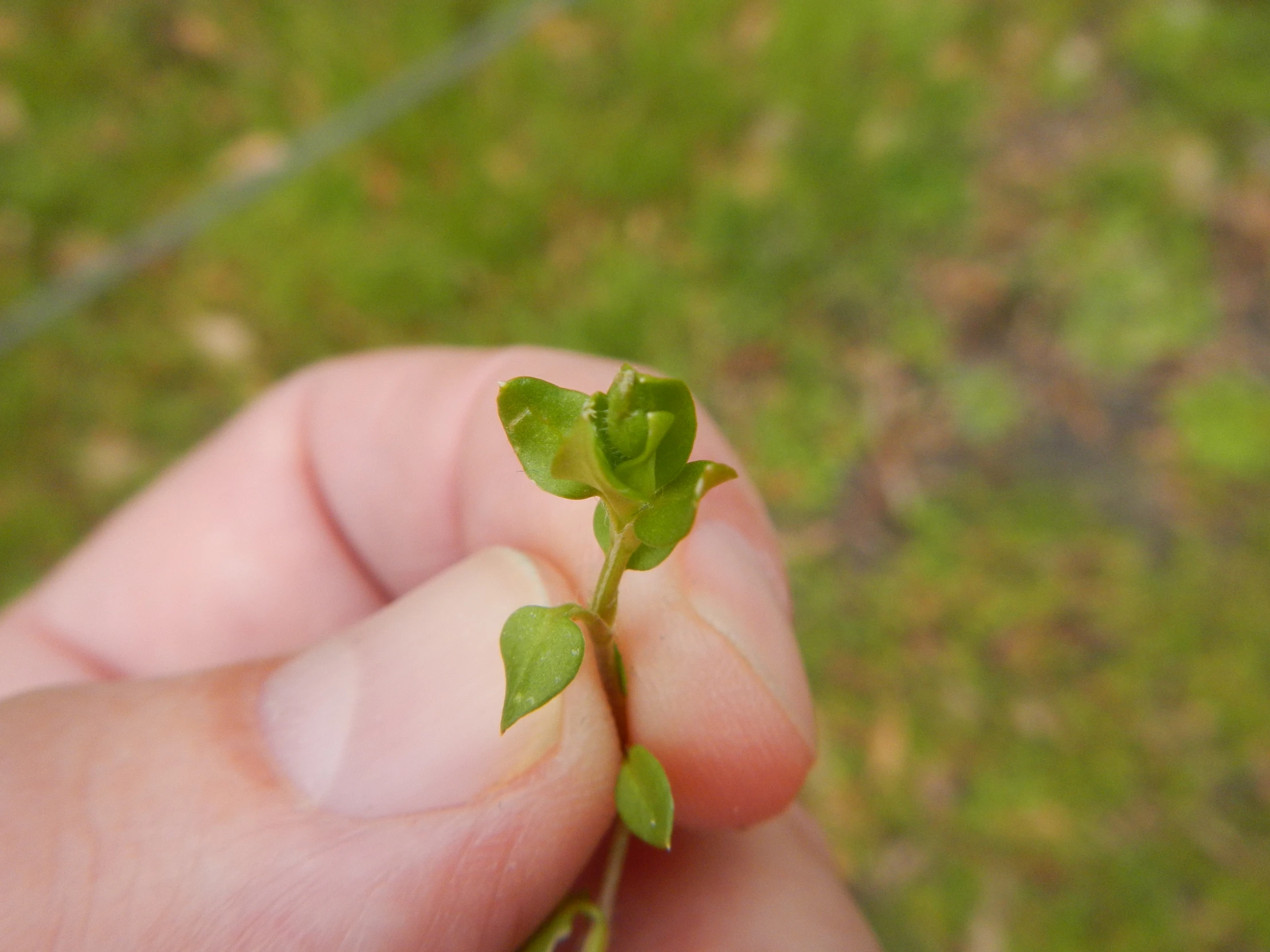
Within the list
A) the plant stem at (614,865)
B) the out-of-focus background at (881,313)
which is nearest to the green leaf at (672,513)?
the plant stem at (614,865)

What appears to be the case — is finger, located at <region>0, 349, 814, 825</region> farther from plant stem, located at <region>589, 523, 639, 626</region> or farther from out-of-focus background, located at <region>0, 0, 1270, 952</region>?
out-of-focus background, located at <region>0, 0, 1270, 952</region>

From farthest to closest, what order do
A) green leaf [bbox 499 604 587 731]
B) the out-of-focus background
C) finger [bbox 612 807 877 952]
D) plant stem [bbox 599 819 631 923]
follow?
the out-of-focus background, finger [bbox 612 807 877 952], plant stem [bbox 599 819 631 923], green leaf [bbox 499 604 587 731]

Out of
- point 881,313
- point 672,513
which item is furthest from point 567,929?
point 881,313

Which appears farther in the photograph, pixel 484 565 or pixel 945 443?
pixel 945 443

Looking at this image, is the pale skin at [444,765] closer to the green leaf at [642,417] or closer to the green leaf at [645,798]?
the green leaf at [645,798]

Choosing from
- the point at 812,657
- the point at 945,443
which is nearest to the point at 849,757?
the point at 812,657

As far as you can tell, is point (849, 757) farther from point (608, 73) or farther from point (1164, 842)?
point (608, 73)

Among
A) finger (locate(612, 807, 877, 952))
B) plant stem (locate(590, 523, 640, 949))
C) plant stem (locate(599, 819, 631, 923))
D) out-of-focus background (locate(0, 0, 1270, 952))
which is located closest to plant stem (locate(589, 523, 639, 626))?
plant stem (locate(590, 523, 640, 949))
